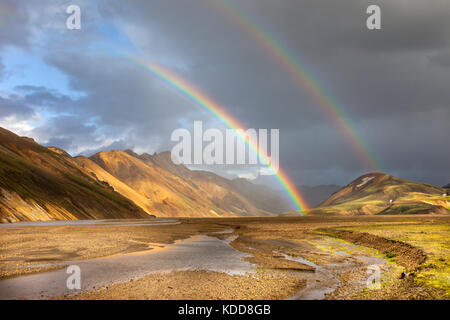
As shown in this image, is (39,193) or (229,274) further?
(39,193)

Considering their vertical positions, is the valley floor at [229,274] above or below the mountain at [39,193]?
below

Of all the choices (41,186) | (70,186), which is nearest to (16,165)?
(41,186)

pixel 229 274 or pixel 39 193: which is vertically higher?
pixel 39 193

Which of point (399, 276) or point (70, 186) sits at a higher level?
point (70, 186)

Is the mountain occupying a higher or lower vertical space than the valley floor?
higher

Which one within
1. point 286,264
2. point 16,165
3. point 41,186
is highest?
point 16,165

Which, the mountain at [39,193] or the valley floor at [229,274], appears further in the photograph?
the mountain at [39,193]

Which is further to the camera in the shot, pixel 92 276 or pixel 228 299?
pixel 92 276

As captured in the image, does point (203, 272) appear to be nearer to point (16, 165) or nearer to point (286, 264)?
point (286, 264)

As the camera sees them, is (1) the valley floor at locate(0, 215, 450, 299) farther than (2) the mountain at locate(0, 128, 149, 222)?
No

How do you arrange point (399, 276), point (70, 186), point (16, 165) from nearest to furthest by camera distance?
point (399, 276) → point (16, 165) → point (70, 186)
